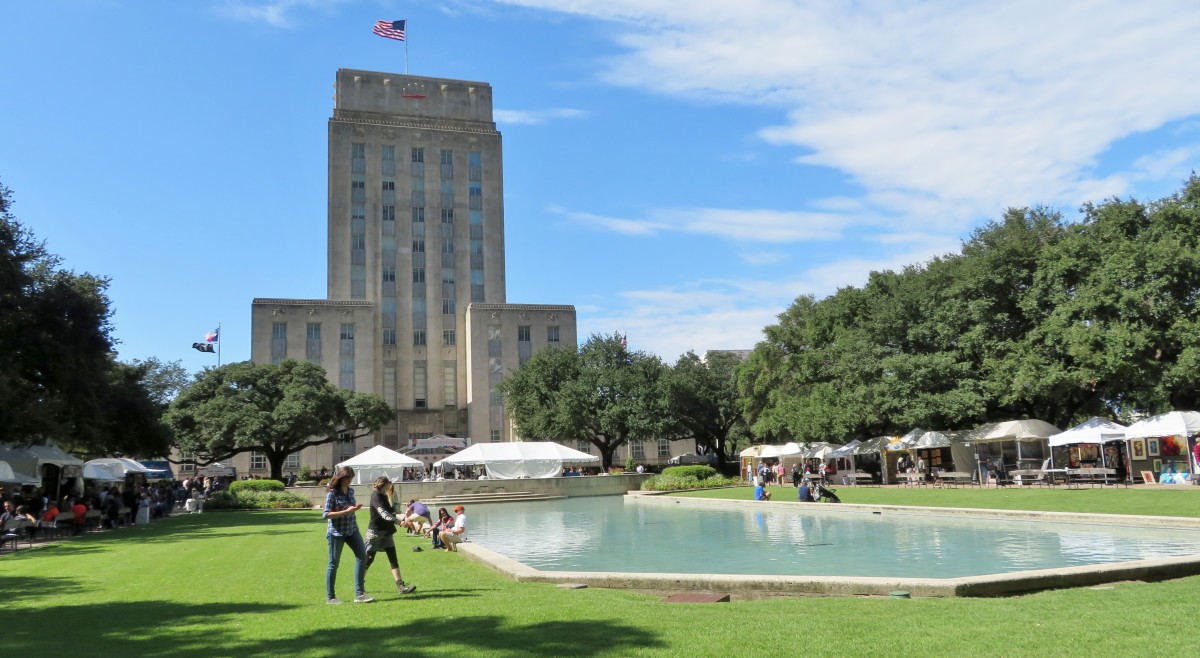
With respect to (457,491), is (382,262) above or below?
above

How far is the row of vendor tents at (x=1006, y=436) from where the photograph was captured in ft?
107

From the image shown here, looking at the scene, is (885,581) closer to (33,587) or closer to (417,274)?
(33,587)

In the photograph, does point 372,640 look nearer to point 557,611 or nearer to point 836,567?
point 557,611

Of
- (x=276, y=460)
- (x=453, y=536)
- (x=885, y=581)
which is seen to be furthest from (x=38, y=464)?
(x=276, y=460)

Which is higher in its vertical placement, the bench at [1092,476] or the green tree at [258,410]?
the green tree at [258,410]

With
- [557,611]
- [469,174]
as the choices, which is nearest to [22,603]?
[557,611]

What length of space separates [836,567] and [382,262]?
78.4 m

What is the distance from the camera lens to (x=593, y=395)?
64.4m

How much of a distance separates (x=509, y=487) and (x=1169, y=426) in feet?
103

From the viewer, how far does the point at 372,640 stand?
24.5 feet

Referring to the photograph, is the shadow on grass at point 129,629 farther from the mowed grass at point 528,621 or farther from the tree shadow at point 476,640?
the tree shadow at point 476,640

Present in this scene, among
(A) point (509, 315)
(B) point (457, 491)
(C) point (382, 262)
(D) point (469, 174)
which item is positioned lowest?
(B) point (457, 491)

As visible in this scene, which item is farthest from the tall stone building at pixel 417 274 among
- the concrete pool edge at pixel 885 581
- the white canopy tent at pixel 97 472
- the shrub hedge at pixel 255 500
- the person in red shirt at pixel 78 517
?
the concrete pool edge at pixel 885 581

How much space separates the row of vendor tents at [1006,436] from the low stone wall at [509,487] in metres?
9.14
